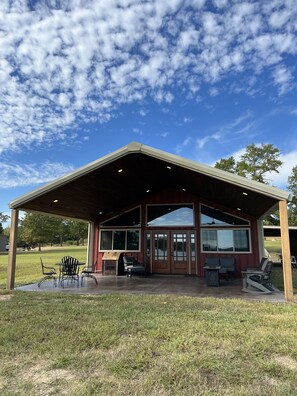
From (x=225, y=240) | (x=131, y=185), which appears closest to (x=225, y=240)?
(x=225, y=240)

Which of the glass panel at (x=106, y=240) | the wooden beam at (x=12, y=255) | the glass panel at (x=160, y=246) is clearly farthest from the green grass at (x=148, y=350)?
the glass panel at (x=106, y=240)

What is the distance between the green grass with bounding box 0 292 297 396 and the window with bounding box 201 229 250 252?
5.27m

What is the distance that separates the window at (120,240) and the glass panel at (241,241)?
400 cm

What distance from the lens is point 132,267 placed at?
424 inches

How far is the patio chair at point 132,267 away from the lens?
1082 centimetres

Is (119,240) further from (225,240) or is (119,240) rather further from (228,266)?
(228,266)

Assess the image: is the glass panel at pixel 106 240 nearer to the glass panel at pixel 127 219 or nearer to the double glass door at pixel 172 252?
the glass panel at pixel 127 219

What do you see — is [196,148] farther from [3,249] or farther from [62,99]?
[3,249]

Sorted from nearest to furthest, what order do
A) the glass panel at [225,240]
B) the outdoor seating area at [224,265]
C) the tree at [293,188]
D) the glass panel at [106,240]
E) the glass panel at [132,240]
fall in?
1. the outdoor seating area at [224,265]
2. the glass panel at [225,240]
3. the glass panel at [132,240]
4. the glass panel at [106,240]
5. the tree at [293,188]

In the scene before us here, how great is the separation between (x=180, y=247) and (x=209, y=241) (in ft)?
3.90

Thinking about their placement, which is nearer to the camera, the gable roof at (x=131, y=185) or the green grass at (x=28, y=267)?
the gable roof at (x=131, y=185)

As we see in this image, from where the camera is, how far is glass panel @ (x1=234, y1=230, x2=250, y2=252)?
10719 mm

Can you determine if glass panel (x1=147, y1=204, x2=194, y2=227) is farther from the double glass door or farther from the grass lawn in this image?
the grass lawn

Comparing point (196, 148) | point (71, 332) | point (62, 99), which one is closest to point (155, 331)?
point (71, 332)
